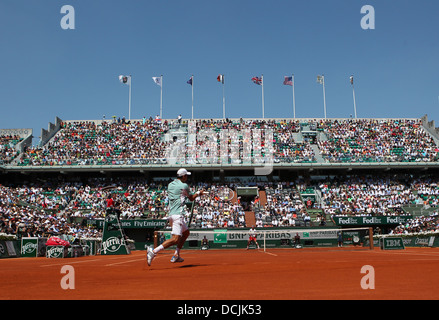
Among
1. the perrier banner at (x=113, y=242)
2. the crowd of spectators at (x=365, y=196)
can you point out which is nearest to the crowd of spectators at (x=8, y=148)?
the perrier banner at (x=113, y=242)

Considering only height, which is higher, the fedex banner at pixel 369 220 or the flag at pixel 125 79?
the flag at pixel 125 79

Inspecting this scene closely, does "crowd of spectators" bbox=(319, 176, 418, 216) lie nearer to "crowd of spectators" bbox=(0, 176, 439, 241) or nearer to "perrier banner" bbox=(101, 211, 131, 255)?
"crowd of spectators" bbox=(0, 176, 439, 241)

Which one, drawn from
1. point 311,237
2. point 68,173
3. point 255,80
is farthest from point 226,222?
point 255,80

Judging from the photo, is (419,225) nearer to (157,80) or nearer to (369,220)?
(369,220)

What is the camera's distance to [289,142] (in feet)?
159

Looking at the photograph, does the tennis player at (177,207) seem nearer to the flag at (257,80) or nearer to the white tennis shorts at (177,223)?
the white tennis shorts at (177,223)

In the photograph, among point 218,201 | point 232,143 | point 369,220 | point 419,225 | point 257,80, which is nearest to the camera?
point 419,225

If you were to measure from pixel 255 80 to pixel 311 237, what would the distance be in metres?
29.8

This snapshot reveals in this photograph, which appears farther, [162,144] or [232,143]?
[162,144]

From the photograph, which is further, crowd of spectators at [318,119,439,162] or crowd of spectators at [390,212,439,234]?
crowd of spectators at [318,119,439,162]

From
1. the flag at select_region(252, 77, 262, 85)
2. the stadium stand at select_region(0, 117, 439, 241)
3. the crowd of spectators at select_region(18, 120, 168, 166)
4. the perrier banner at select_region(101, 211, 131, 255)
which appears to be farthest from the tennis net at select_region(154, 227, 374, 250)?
the flag at select_region(252, 77, 262, 85)

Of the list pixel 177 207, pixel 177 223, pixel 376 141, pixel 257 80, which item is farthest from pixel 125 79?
pixel 177 223
